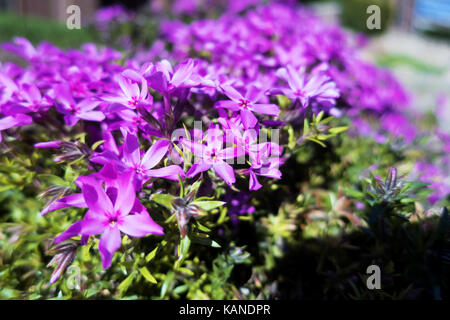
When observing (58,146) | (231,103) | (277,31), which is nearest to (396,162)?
(277,31)

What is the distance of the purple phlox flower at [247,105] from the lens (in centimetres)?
104

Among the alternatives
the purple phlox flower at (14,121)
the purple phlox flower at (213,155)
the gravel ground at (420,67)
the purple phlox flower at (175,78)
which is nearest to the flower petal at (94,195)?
the purple phlox flower at (213,155)

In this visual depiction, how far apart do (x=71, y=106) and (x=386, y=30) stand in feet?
43.2

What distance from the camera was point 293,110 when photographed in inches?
52.4

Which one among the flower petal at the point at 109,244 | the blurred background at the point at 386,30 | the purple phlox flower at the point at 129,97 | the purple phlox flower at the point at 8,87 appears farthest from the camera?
the blurred background at the point at 386,30

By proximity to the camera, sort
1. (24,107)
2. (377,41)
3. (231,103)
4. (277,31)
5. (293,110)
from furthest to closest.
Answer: (377,41)
(277,31)
(293,110)
(24,107)
(231,103)

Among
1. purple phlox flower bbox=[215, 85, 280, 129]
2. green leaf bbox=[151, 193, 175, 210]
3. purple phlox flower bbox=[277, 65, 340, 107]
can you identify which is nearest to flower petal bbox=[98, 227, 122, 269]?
green leaf bbox=[151, 193, 175, 210]

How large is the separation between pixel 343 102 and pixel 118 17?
3270mm

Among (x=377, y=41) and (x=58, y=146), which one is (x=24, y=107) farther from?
(x=377, y=41)

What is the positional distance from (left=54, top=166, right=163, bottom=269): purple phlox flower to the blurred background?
3351 millimetres

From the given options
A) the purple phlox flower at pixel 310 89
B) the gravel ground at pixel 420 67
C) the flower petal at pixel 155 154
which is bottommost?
the flower petal at pixel 155 154

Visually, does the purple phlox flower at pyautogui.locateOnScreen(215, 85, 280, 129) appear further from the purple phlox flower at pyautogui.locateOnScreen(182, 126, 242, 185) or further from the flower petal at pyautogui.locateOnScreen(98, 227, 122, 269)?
the flower petal at pyautogui.locateOnScreen(98, 227, 122, 269)

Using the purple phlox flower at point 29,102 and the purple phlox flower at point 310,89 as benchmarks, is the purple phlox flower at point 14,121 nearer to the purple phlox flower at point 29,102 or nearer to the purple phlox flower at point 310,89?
the purple phlox flower at point 29,102

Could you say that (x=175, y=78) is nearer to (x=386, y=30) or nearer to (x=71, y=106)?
(x=71, y=106)
